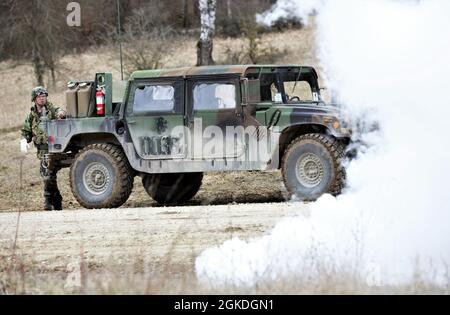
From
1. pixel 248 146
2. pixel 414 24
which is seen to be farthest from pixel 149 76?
pixel 414 24

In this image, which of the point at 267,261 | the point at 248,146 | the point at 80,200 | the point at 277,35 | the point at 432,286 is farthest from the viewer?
the point at 277,35

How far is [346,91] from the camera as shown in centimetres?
1268

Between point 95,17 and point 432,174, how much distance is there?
2237 cm

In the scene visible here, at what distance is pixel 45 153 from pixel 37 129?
0.39m

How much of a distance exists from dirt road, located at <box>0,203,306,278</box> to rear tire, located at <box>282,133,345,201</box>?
403 millimetres

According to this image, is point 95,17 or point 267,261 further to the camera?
point 95,17

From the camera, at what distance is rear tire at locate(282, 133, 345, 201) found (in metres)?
12.9

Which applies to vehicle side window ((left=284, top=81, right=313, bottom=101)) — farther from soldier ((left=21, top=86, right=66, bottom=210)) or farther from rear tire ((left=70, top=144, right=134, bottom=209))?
soldier ((left=21, top=86, right=66, bottom=210))

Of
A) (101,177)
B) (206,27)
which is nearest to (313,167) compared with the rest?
(101,177)

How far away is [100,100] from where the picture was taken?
46.8ft

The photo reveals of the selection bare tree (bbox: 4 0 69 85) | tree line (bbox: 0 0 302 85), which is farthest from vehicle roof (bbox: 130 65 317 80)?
bare tree (bbox: 4 0 69 85)

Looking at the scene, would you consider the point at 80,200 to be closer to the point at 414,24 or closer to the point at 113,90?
the point at 113,90

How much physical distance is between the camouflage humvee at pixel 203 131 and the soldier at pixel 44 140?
0.20 metres

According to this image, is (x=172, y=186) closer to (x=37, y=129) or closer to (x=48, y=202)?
(x=48, y=202)
